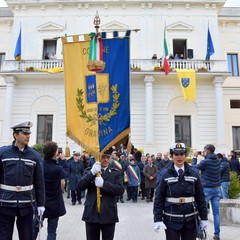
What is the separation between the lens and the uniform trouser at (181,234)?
12.9 ft

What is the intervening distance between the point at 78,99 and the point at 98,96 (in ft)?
1.15

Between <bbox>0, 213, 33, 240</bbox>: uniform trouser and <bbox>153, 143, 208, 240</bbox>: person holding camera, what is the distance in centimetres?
184

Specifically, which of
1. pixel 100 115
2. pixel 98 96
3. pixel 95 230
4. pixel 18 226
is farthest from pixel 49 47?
pixel 95 230

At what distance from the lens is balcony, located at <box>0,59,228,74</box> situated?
22.2 metres

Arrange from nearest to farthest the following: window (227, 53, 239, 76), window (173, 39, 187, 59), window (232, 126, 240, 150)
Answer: window (232, 126, 240, 150) < window (173, 39, 187, 59) < window (227, 53, 239, 76)

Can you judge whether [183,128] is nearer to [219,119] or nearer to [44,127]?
[219,119]

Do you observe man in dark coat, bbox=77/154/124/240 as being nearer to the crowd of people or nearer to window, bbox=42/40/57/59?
the crowd of people

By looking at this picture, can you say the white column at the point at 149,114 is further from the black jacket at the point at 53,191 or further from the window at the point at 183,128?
the black jacket at the point at 53,191

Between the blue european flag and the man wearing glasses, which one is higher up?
the blue european flag

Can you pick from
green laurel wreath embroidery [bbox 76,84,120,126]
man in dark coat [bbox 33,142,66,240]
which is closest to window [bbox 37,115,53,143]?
man in dark coat [bbox 33,142,66,240]

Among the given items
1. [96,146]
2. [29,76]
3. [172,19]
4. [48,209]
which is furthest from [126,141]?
[172,19]

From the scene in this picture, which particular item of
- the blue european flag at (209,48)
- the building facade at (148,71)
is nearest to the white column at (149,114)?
the building facade at (148,71)

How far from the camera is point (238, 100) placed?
25.1m

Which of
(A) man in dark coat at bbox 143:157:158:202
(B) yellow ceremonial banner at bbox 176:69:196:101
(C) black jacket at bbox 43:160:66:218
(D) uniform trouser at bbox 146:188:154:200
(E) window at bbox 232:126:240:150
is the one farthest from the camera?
(E) window at bbox 232:126:240:150
